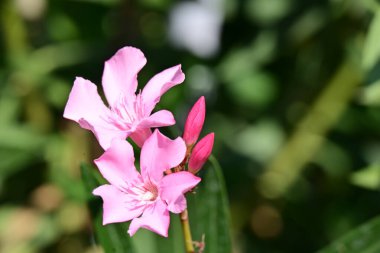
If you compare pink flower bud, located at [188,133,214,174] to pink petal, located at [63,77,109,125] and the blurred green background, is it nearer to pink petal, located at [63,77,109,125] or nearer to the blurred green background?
pink petal, located at [63,77,109,125]

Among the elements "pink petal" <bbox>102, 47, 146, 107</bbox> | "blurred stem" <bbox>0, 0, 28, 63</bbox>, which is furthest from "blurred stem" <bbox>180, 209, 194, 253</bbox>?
"blurred stem" <bbox>0, 0, 28, 63</bbox>

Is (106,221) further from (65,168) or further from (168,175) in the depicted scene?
(65,168)

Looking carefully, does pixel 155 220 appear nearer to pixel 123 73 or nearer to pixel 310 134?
pixel 123 73

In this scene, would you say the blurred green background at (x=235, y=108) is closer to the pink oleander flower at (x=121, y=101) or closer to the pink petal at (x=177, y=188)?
the pink oleander flower at (x=121, y=101)

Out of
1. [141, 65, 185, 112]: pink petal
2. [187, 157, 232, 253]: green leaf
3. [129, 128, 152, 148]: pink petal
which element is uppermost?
[141, 65, 185, 112]: pink petal

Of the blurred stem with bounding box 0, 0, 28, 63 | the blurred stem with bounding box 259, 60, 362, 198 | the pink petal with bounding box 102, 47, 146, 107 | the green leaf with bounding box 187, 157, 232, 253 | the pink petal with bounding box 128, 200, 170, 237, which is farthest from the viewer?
the blurred stem with bounding box 0, 0, 28, 63

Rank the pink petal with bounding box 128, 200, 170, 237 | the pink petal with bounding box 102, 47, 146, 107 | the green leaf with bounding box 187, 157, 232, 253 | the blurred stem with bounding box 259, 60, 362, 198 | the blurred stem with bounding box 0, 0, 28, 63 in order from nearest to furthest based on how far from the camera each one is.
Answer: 1. the pink petal with bounding box 128, 200, 170, 237
2. the pink petal with bounding box 102, 47, 146, 107
3. the green leaf with bounding box 187, 157, 232, 253
4. the blurred stem with bounding box 259, 60, 362, 198
5. the blurred stem with bounding box 0, 0, 28, 63

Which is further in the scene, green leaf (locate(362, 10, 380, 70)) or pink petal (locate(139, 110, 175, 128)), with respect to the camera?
green leaf (locate(362, 10, 380, 70))

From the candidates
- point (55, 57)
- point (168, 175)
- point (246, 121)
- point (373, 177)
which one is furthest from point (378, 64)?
point (55, 57)
